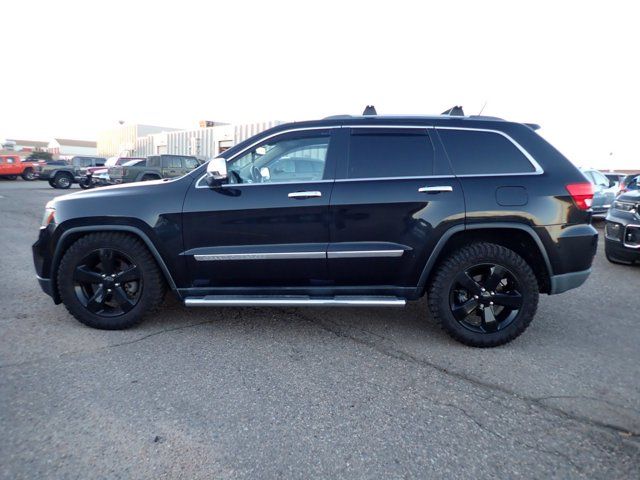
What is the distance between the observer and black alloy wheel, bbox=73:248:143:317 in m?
3.55

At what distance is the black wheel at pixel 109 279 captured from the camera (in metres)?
3.52

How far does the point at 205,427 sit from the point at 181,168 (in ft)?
58.4

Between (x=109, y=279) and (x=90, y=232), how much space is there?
448mm

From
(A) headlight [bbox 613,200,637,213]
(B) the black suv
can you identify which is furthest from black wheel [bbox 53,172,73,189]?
(A) headlight [bbox 613,200,637,213]

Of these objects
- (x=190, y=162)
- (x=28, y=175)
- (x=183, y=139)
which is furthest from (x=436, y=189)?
(x=28, y=175)

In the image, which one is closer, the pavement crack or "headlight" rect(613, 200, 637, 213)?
the pavement crack

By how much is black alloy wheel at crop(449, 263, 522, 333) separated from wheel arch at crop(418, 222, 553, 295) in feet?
0.75

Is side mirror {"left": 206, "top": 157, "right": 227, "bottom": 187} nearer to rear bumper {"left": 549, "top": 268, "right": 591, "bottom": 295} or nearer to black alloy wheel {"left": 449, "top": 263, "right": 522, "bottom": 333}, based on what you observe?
black alloy wheel {"left": 449, "top": 263, "right": 522, "bottom": 333}

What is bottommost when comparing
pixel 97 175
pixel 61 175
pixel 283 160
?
pixel 61 175

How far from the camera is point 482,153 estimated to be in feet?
11.3

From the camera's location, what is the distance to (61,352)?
3201 millimetres

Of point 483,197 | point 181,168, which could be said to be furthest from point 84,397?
point 181,168

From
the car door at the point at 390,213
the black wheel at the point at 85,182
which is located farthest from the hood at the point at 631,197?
the black wheel at the point at 85,182

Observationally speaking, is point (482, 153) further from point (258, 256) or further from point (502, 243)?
point (258, 256)
